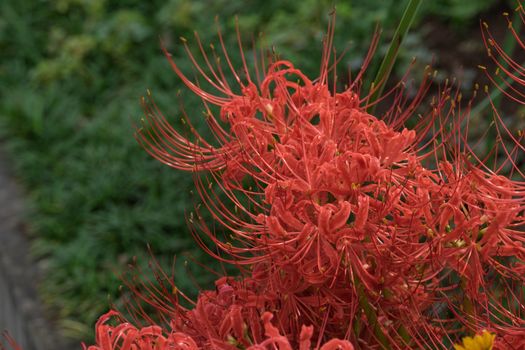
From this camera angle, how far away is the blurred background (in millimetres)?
3154

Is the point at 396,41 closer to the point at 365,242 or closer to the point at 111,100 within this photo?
the point at 365,242

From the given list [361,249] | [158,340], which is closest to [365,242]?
[361,249]

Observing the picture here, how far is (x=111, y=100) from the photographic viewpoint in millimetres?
4035

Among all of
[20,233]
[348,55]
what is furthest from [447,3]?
[20,233]

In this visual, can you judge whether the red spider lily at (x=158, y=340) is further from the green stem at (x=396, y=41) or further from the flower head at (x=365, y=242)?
the green stem at (x=396, y=41)

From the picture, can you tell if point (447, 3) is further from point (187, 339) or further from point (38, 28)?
point (187, 339)

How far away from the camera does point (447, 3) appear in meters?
3.87

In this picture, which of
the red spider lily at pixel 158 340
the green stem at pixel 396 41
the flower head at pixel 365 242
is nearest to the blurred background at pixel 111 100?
the green stem at pixel 396 41

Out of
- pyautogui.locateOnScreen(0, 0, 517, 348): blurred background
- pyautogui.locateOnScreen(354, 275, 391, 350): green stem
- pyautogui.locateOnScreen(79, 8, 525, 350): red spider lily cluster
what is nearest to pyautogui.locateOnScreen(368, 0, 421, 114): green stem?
pyautogui.locateOnScreen(79, 8, 525, 350): red spider lily cluster

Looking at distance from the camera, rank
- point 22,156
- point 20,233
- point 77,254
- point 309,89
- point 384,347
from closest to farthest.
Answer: point 384,347, point 309,89, point 77,254, point 20,233, point 22,156

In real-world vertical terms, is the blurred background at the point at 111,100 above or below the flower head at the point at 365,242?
Result: below

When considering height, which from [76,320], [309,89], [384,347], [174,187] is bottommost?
[76,320]

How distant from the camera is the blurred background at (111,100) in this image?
3.15 meters

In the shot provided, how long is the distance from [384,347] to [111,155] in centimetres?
281
